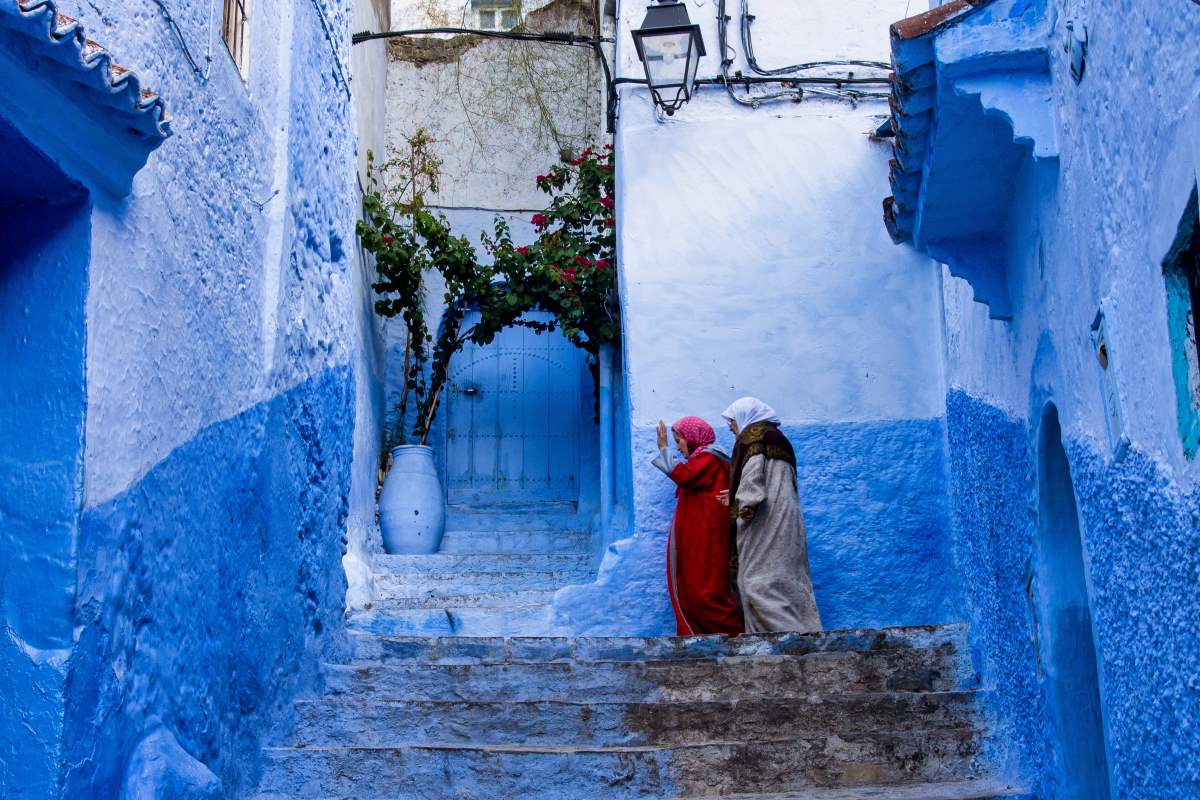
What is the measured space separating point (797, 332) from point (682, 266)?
0.72 metres

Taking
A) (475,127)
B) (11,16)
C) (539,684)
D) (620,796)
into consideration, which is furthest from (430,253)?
(11,16)

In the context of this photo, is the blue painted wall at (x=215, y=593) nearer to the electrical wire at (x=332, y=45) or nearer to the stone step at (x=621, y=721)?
the stone step at (x=621, y=721)

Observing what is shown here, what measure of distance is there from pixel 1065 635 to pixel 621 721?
1.47 metres

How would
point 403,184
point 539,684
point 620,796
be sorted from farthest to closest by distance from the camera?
point 403,184
point 539,684
point 620,796

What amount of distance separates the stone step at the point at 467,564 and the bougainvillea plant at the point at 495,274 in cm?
131

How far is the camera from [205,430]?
3.92 m

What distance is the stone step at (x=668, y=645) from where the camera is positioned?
5.03m

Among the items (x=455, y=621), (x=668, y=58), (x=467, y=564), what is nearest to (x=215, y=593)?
(x=455, y=621)

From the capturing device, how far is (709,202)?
24.0 feet

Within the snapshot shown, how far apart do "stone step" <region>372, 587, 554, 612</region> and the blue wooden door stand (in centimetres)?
215

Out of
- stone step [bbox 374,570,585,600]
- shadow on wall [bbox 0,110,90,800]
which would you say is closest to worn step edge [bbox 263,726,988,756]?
shadow on wall [bbox 0,110,90,800]

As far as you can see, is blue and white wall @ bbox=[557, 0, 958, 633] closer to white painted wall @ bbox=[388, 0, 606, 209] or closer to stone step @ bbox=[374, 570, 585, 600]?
stone step @ bbox=[374, 570, 585, 600]

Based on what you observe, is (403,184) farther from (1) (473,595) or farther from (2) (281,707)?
(2) (281,707)

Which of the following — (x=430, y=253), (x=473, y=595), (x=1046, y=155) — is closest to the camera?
(x=1046, y=155)
